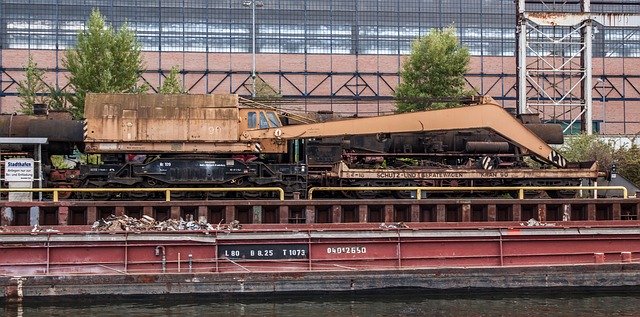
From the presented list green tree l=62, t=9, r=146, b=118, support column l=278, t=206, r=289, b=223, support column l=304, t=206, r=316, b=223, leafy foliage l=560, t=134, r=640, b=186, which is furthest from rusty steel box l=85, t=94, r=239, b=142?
leafy foliage l=560, t=134, r=640, b=186

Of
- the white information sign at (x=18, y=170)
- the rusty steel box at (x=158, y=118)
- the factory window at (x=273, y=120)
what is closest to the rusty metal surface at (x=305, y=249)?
the white information sign at (x=18, y=170)

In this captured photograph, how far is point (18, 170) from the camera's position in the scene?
23.9 metres

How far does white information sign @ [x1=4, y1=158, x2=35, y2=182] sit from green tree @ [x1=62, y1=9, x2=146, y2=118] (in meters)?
16.1

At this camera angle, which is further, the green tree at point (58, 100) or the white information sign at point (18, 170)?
the green tree at point (58, 100)

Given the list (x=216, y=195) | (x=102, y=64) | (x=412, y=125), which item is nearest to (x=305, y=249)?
(x=216, y=195)

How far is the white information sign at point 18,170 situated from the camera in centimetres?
2388

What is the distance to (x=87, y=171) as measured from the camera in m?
25.5

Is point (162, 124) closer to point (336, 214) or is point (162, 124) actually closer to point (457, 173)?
point (336, 214)

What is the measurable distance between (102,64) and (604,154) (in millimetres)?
23996

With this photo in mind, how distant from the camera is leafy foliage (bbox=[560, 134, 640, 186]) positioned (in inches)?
1447

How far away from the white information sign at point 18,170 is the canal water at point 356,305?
15.9 feet

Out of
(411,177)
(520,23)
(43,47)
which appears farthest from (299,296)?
(43,47)

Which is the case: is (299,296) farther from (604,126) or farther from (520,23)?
(604,126)

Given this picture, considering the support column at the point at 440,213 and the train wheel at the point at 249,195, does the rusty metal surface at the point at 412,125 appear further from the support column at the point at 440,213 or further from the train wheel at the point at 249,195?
the support column at the point at 440,213
